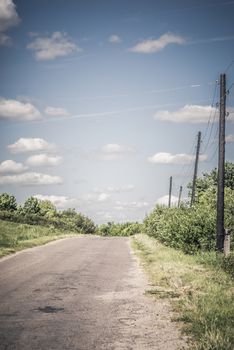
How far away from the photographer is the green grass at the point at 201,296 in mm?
5975

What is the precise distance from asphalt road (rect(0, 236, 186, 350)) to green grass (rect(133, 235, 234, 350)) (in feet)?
1.26

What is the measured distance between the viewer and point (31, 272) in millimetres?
13359

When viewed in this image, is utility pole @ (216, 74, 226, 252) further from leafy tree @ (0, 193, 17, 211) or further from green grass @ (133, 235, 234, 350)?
leafy tree @ (0, 193, 17, 211)

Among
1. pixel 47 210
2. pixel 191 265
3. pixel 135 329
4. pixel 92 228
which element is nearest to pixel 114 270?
pixel 191 265

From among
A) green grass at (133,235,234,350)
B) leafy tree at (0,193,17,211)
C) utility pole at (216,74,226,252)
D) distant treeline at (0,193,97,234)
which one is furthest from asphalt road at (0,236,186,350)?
leafy tree at (0,193,17,211)

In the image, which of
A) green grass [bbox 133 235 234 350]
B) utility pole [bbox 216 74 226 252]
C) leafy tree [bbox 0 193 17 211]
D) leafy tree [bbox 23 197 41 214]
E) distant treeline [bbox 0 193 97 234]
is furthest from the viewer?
leafy tree [bbox 23 197 41 214]

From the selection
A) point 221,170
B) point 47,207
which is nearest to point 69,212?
point 47,207

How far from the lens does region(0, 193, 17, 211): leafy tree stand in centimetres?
10562

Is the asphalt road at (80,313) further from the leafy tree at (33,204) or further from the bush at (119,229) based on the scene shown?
the leafy tree at (33,204)

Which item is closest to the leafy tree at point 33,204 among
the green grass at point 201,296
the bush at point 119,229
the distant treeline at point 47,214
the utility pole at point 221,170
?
the distant treeline at point 47,214

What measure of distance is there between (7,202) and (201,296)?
104586mm

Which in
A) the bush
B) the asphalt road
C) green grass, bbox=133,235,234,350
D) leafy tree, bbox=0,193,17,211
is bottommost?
the asphalt road

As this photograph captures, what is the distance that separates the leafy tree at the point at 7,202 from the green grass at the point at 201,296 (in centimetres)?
9514

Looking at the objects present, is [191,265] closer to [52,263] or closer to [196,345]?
[52,263]
